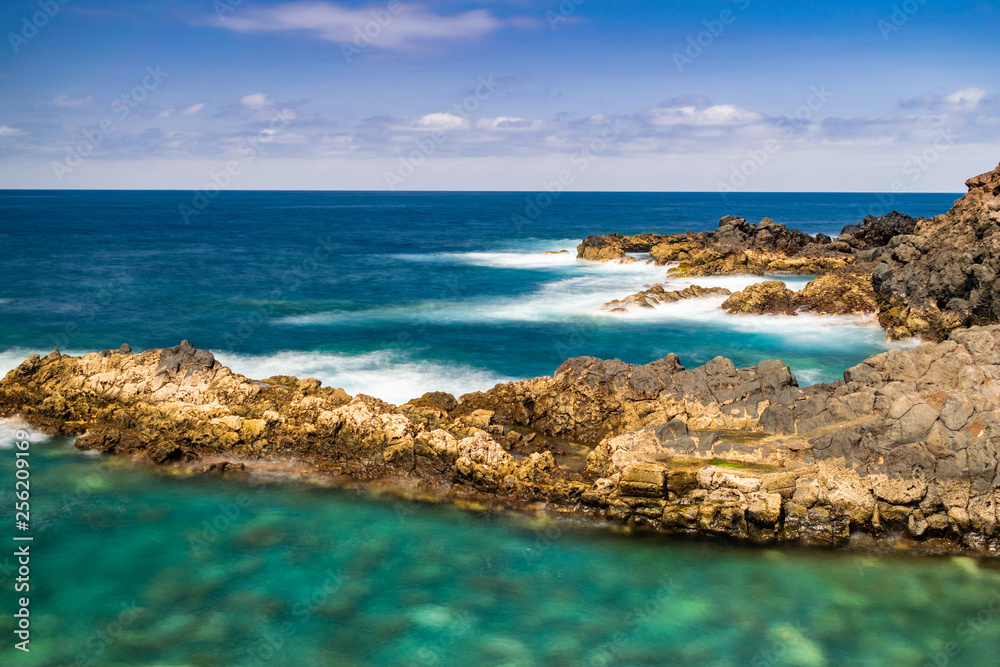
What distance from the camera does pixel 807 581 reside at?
39.9ft

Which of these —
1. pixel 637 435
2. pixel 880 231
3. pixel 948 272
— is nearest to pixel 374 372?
pixel 637 435

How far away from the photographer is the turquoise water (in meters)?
10.8

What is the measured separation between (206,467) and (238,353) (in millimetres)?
12135

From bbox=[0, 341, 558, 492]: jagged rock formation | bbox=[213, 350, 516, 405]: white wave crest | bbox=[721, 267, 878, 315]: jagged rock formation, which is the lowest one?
bbox=[213, 350, 516, 405]: white wave crest

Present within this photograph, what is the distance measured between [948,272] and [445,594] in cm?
2260

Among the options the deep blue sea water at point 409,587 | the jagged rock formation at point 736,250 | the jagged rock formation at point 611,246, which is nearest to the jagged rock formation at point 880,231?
the jagged rock formation at point 736,250

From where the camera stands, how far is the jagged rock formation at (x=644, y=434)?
1312 cm

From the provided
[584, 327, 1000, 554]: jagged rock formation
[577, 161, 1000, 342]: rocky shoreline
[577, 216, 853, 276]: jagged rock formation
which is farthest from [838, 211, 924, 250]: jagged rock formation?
[584, 327, 1000, 554]: jagged rock formation

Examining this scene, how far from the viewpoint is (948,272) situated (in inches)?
1009

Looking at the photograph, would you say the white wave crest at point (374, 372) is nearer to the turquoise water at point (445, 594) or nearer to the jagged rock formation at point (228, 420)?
the jagged rock formation at point (228, 420)

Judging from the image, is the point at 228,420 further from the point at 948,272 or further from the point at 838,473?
the point at 948,272

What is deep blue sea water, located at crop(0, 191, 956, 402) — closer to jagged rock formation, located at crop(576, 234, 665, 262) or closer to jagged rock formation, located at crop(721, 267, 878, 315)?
jagged rock formation, located at crop(721, 267, 878, 315)

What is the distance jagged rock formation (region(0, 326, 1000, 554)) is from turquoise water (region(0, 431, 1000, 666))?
75 centimetres

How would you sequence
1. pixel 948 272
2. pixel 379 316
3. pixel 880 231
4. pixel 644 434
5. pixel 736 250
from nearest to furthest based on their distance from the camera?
pixel 644 434, pixel 948 272, pixel 379 316, pixel 736 250, pixel 880 231
